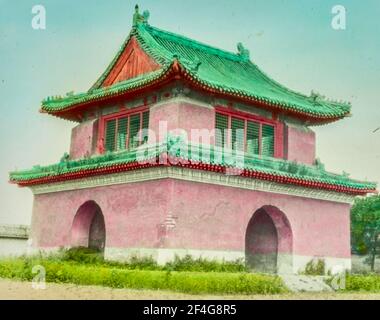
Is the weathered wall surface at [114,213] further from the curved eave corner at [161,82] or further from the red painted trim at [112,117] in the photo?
the curved eave corner at [161,82]

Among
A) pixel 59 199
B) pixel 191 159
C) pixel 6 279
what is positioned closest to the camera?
pixel 191 159

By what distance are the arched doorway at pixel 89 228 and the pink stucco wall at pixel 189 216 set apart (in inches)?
11.2

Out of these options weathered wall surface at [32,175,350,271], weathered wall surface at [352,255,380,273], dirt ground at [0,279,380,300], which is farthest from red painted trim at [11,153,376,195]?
weathered wall surface at [352,255,380,273]

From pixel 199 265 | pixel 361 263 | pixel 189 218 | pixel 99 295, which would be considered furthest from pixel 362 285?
pixel 361 263

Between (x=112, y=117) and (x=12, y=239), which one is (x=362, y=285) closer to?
(x=112, y=117)

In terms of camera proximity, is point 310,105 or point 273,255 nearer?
point 273,255

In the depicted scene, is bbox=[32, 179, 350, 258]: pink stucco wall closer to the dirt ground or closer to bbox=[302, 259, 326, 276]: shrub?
bbox=[302, 259, 326, 276]: shrub

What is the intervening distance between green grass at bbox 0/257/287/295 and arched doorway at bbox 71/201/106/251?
4.07m

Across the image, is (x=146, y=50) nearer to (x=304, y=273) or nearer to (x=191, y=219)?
(x=191, y=219)

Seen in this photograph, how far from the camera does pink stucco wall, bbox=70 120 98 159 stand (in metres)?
26.2
